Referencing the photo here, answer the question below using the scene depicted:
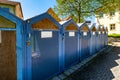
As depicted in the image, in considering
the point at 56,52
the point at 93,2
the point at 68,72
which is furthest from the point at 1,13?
the point at 93,2

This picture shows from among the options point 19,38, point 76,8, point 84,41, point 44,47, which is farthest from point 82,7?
point 19,38

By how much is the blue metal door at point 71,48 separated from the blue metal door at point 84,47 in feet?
2.66

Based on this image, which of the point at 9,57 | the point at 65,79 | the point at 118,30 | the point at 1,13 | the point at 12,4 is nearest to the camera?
the point at 1,13

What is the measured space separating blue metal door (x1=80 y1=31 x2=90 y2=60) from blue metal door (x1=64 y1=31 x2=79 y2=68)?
81cm

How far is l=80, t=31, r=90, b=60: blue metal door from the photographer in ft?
28.1

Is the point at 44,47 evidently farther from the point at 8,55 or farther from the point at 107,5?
the point at 107,5

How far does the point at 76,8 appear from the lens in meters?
21.8

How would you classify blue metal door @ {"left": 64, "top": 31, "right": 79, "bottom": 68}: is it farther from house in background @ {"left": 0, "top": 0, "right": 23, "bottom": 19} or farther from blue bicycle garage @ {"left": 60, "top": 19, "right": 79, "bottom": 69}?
house in background @ {"left": 0, "top": 0, "right": 23, "bottom": 19}

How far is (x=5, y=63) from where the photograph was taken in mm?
4316

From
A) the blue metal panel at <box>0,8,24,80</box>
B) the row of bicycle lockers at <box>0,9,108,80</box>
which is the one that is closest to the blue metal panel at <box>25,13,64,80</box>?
the row of bicycle lockers at <box>0,9,108,80</box>

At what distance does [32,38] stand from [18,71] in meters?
1.04

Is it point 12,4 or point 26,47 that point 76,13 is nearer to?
point 12,4

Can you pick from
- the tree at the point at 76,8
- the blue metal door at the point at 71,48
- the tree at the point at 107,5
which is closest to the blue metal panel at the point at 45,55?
the blue metal door at the point at 71,48

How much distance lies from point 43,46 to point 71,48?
2533 mm
